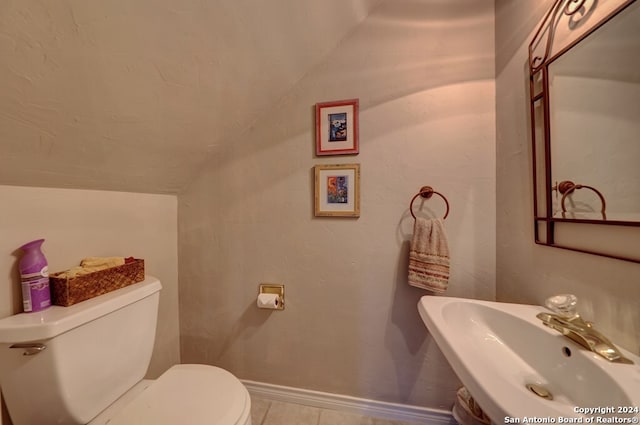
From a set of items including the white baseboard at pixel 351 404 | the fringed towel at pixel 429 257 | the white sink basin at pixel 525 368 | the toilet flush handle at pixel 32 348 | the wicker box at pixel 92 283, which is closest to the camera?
the white sink basin at pixel 525 368

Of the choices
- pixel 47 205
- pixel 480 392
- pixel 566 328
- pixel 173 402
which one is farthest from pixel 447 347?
pixel 47 205

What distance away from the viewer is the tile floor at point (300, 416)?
1167 mm

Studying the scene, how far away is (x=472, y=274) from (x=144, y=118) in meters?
1.57

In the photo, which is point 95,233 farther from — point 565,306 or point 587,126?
point 587,126

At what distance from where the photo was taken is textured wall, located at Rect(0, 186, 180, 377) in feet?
2.43

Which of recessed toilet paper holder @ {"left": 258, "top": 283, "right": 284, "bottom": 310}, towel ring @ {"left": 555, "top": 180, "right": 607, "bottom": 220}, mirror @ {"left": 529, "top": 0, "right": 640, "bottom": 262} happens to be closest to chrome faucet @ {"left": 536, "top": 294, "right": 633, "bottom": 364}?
mirror @ {"left": 529, "top": 0, "right": 640, "bottom": 262}

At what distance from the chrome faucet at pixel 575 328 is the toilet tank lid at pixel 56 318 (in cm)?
144

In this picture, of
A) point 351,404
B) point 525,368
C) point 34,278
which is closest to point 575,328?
point 525,368

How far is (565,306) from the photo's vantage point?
67cm

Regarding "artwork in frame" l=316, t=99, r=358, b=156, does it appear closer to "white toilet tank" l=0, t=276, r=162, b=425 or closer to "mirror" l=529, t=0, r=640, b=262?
"mirror" l=529, t=0, r=640, b=262

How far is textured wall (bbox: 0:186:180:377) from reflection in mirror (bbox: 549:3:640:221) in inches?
70.4

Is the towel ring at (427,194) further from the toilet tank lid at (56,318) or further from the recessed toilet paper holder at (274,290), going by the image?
the toilet tank lid at (56,318)

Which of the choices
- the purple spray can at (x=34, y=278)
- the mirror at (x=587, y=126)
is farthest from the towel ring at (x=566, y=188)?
the purple spray can at (x=34, y=278)

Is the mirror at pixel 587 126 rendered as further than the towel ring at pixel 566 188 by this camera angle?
No
